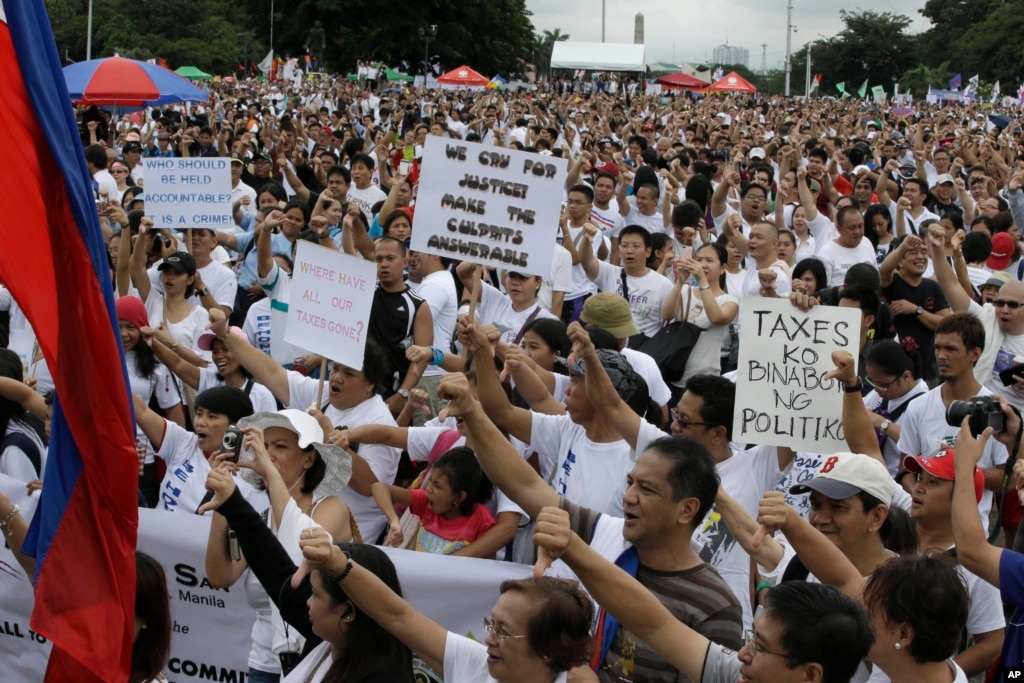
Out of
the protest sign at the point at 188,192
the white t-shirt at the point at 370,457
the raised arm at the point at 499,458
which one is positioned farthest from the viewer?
the protest sign at the point at 188,192

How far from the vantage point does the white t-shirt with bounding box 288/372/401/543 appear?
532 centimetres

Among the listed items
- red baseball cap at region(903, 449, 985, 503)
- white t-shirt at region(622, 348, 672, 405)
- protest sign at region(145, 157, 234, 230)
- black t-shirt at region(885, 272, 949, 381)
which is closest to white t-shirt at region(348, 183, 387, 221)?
protest sign at region(145, 157, 234, 230)

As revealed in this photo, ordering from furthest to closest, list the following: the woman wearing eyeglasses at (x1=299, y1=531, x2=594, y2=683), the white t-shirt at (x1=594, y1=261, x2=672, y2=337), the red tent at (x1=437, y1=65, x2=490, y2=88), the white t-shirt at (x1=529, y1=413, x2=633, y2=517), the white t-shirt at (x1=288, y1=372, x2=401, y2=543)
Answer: the red tent at (x1=437, y1=65, x2=490, y2=88), the white t-shirt at (x1=594, y1=261, x2=672, y2=337), the white t-shirt at (x1=288, y1=372, x2=401, y2=543), the white t-shirt at (x1=529, y1=413, x2=633, y2=517), the woman wearing eyeglasses at (x1=299, y1=531, x2=594, y2=683)

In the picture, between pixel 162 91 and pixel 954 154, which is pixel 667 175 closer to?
pixel 954 154

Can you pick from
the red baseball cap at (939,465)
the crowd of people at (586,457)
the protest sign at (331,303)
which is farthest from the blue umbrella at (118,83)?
the red baseball cap at (939,465)

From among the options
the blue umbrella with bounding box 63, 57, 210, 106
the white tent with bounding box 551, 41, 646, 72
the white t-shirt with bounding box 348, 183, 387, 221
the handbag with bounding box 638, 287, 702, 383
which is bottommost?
the handbag with bounding box 638, 287, 702, 383

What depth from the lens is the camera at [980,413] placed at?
4680 millimetres

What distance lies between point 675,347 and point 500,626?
4367 mm

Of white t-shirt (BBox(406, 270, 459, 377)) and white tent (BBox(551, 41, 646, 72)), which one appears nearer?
white t-shirt (BBox(406, 270, 459, 377))

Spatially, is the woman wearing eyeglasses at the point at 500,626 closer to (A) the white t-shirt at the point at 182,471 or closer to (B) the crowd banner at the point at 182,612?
(B) the crowd banner at the point at 182,612

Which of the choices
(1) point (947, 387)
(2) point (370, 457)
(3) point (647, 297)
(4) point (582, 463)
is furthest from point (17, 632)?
(3) point (647, 297)

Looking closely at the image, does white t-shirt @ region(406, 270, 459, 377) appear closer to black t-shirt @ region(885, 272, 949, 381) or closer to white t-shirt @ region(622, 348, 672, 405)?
white t-shirt @ region(622, 348, 672, 405)

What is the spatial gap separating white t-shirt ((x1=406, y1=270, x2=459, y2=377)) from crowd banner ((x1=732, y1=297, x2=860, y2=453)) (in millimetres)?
2801

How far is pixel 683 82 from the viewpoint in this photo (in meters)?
53.9
